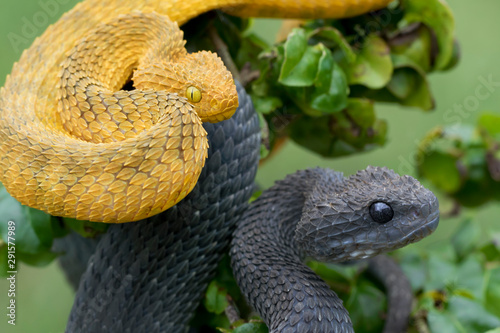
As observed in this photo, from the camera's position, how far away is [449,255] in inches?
46.8

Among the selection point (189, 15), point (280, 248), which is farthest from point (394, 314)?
point (189, 15)

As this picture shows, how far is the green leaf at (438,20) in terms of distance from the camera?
1.02 m

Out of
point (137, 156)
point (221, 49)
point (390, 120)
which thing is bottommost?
point (390, 120)

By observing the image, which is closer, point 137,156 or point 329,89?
point 137,156

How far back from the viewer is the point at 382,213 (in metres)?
0.62

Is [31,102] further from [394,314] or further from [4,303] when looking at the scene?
[4,303]

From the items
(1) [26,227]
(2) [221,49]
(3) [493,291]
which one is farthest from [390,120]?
(1) [26,227]

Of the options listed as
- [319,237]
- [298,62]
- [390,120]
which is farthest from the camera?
[390,120]

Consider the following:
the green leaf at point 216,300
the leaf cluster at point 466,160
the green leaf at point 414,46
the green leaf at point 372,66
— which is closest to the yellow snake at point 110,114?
the green leaf at point 216,300

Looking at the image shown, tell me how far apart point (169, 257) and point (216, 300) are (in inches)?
4.3

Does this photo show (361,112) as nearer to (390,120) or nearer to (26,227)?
(26,227)

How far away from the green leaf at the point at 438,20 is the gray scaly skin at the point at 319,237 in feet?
1.59

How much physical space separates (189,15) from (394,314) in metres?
0.71

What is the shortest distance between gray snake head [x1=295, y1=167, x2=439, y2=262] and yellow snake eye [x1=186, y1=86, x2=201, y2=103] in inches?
8.6
